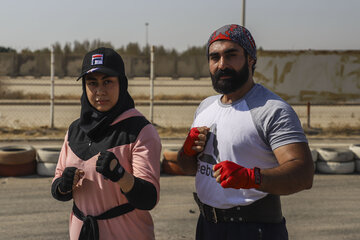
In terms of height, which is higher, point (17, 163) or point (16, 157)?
point (16, 157)

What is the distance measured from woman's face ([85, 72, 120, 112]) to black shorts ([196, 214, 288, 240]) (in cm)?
91

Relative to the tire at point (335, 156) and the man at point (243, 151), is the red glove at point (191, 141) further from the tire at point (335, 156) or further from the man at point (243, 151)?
the tire at point (335, 156)

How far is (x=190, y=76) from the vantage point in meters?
50.9

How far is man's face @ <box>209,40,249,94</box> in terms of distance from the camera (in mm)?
2443

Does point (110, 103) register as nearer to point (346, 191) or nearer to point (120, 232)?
point (120, 232)

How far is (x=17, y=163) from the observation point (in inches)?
299

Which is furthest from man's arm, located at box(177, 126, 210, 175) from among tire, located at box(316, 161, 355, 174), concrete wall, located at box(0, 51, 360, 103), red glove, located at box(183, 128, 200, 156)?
concrete wall, located at box(0, 51, 360, 103)

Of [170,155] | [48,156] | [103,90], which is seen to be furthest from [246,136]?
[48,156]

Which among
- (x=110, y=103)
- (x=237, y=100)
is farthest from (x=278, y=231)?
(x=110, y=103)

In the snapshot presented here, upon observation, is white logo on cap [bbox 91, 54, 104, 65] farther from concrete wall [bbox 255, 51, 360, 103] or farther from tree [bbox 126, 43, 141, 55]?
tree [bbox 126, 43, 141, 55]

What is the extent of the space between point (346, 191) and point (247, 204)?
5162 millimetres

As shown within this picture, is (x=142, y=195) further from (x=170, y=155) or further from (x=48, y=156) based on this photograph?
(x=48, y=156)

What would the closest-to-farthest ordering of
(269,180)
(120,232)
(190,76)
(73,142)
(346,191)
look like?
(269,180) < (120,232) < (73,142) < (346,191) < (190,76)

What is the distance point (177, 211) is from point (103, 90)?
365cm
